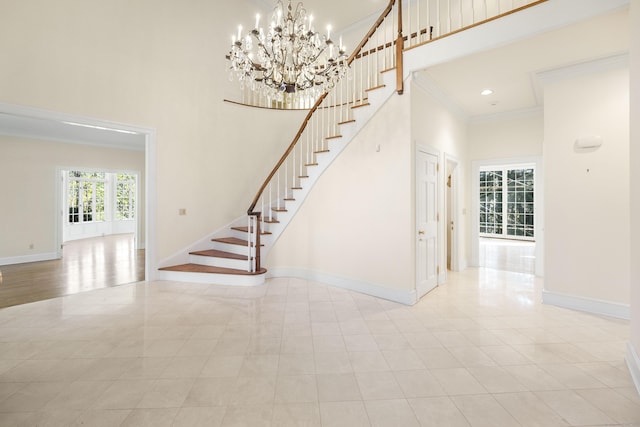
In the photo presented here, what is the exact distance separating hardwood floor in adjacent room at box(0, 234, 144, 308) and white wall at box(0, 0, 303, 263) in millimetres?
1193

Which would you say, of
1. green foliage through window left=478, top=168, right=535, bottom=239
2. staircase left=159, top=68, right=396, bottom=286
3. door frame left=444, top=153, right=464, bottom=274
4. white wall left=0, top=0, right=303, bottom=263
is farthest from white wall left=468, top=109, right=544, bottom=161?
green foliage through window left=478, top=168, right=535, bottom=239

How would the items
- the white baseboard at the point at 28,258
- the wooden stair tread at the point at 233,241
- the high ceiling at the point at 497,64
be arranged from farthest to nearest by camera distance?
the white baseboard at the point at 28,258
the wooden stair tread at the point at 233,241
the high ceiling at the point at 497,64

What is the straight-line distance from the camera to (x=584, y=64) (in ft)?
12.2

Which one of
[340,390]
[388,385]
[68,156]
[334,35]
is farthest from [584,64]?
[68,156]

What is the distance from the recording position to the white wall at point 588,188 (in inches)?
140

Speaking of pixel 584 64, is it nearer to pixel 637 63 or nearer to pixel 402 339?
pixel 637 63

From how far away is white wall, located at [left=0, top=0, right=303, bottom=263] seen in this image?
12.8 feet

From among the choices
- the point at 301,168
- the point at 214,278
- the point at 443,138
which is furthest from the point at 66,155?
the point at 443,138

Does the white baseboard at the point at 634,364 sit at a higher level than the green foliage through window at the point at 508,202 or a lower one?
lower

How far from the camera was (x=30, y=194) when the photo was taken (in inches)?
265

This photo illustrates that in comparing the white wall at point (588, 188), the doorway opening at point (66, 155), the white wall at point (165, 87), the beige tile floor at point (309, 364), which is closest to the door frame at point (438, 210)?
the beige tile floor at point (309, 364)

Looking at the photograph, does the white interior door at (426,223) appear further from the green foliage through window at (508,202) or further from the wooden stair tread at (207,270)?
the green foliage through window at (508,202)

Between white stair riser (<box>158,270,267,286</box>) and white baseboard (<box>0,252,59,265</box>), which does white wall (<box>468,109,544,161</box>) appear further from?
white baseboard (<box>0,252,59,265</box>)

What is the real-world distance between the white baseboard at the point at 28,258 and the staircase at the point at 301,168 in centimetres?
401
